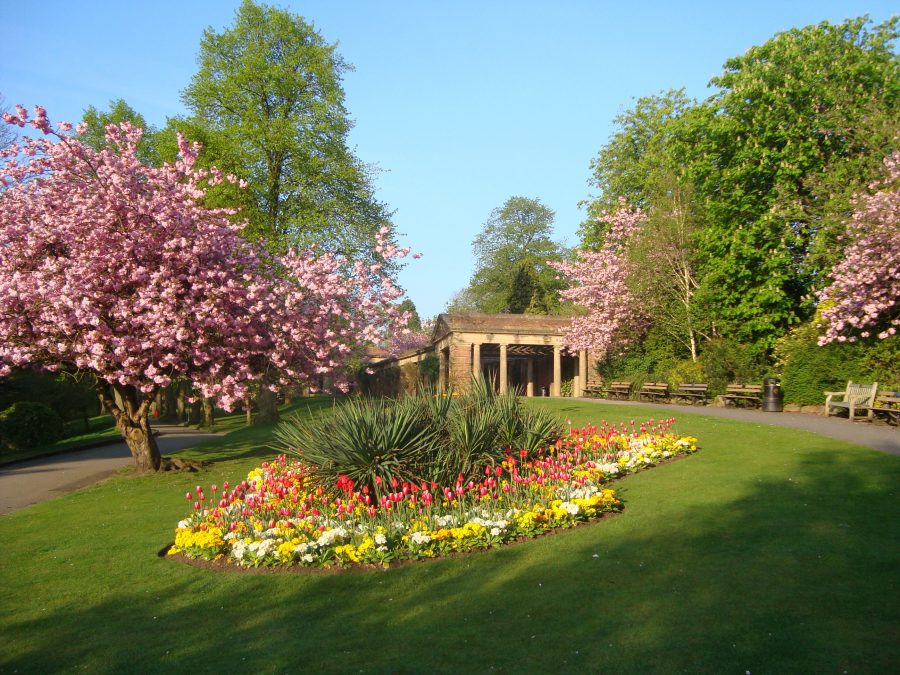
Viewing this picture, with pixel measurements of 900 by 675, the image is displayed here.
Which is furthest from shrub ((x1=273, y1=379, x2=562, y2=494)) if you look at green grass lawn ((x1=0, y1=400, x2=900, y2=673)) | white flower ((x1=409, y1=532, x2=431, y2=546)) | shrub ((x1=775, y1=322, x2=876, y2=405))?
shrub ((x1=775, y1=322, x2=876, y2=405))

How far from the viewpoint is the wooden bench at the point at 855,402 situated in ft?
49.1

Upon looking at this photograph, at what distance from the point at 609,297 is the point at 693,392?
734 centimetres

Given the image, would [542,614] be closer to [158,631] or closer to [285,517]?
[158,631]

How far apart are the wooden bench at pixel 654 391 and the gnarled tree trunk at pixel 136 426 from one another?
17685mm

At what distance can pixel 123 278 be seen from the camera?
39.3 feet

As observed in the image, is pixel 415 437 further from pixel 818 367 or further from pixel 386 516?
pixel 818 367

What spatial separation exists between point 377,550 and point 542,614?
1.99 meters

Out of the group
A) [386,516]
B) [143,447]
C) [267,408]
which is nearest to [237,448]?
[143,447]

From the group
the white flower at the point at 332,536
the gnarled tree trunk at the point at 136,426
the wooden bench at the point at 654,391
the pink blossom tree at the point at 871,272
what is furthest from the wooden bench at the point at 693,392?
the white flower at the point at 332,536

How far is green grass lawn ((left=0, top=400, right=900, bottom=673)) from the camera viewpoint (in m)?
4.31

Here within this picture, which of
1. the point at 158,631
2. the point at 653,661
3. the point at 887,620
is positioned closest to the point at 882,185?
the point at 887,620

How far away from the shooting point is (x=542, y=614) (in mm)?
4965

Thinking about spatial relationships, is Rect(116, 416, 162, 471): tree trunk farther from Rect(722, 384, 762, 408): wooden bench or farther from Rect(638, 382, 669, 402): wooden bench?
Rect(638, 382, 669, 402): wooden bench

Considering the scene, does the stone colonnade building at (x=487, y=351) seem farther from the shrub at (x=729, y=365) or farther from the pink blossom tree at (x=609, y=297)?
the shrub at (x=729, y=365)
